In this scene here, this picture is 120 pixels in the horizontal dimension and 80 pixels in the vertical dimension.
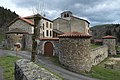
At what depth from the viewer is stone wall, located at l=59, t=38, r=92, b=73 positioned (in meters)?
22.3

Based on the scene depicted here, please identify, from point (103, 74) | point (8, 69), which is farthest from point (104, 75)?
point (8, 69)

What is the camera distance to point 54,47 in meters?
29.5

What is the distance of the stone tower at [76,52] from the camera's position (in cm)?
2230

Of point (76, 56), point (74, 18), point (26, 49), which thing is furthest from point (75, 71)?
point (74, 18)

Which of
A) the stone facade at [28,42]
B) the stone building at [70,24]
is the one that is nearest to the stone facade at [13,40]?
the stone facade at [28,42]

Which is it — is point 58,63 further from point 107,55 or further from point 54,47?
point 107,55

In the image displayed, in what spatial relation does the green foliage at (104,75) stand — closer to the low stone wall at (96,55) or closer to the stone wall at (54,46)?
the low stone wall at (96,55)

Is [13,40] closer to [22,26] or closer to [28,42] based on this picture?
[28,42]

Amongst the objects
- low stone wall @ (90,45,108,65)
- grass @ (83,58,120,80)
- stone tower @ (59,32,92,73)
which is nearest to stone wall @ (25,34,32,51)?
low stone wall @ (90,45,108,65)

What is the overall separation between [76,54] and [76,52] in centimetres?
23

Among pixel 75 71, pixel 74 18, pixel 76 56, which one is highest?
pixel 74 18

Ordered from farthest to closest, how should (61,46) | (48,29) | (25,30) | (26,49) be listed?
(48,29) → (25,30) → (26,49) → (61,46)

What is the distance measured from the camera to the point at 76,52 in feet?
73.3

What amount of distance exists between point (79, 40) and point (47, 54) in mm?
8899
